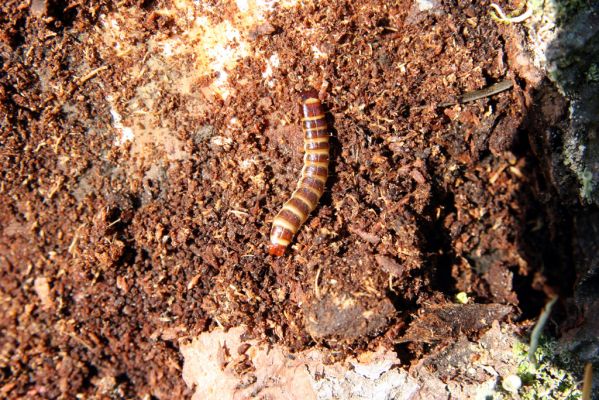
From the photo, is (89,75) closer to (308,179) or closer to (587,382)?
(308,179)

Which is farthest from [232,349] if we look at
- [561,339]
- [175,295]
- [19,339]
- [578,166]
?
[578,166]

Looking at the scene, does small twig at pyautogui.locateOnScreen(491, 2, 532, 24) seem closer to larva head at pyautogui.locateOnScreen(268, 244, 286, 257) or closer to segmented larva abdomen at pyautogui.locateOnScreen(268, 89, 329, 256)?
segmented larva abdomen at pyautogui.locateOnScreen(268, 89, 329, 256)

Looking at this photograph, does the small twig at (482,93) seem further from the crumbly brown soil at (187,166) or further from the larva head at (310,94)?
the larva head at (310,94)

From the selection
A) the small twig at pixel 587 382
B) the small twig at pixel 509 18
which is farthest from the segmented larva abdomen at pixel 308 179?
the small twig at pixel 587 382

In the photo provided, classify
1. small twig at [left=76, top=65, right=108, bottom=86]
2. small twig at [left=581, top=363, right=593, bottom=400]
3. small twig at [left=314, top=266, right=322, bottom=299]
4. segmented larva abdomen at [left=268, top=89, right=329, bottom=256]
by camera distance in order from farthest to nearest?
small twig at [left=76, top=65, right=108, bottom=86] < segmented larva abdomen at [left=268, top=89, right=329, bottom=256] < small twig at [left=314, top=266, right=322, bottom=299] < small twig at [left=581, top=363, right=593, bottom=400]

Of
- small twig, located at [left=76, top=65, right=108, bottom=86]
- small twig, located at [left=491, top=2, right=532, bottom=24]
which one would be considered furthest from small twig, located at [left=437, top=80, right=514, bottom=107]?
small twig, located at [left=76, top=65, right=108, bottom=86]

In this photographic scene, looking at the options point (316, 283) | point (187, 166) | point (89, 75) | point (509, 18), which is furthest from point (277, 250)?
point (509, 18)

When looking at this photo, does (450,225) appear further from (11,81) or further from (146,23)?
(11,81)

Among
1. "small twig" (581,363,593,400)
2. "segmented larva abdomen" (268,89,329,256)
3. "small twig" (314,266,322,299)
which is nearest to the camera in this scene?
"small twig" (581,363,593,400)
